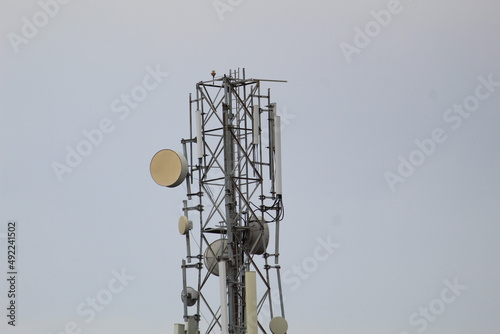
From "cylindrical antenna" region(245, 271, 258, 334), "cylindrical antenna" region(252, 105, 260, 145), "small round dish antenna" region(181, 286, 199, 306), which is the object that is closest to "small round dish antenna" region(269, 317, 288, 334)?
"cylindrical antenna" region(245, 271, 258, 334)

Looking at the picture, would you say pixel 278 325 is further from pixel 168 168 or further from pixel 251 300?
pixel 168 168

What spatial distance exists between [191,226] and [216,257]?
103 centimetres

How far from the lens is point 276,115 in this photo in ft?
129

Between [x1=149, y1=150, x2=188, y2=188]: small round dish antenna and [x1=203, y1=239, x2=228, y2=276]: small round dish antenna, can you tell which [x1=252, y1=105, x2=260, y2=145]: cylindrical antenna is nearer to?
[x1=149, y1=150, x2=188, y2=188]: small round dish antenna

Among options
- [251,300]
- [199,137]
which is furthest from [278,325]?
[199,137]

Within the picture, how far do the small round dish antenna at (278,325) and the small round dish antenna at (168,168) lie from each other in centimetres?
416

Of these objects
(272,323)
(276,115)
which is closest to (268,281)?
(272,323)

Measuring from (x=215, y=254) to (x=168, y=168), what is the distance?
7.88 feet

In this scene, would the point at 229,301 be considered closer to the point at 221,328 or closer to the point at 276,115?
the point at 221,328

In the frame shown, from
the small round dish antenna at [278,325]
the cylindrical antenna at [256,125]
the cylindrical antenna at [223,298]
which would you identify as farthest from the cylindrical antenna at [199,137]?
the small round dish antenna at [278,325]

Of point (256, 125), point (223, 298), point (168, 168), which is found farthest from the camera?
point (168, 168)

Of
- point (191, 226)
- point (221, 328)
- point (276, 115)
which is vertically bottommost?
point (221, 328)

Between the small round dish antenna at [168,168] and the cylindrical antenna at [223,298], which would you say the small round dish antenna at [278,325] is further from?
the small round dish antenna at [168,168]

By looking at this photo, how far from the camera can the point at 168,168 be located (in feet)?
130
